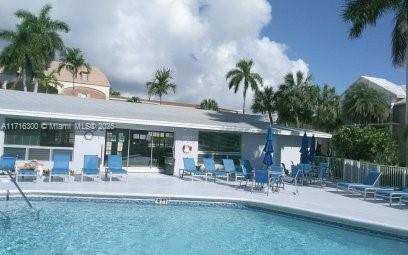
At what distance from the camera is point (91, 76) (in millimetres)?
84125

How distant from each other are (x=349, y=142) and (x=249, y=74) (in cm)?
3309

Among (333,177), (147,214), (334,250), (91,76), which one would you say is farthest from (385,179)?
(91,76)

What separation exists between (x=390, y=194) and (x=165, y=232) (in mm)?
9070

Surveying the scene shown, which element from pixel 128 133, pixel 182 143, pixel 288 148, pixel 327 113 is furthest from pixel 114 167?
pixel 327 113

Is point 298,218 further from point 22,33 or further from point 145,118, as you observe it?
point 22,33

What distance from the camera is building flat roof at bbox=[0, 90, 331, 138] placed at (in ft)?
63.7

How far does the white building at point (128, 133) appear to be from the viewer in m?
19.5

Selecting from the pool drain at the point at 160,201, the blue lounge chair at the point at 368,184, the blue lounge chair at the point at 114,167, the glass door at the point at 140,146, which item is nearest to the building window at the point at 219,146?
the glass door at the point at 140,146

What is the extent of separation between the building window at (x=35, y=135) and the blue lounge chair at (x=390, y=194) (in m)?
13.5

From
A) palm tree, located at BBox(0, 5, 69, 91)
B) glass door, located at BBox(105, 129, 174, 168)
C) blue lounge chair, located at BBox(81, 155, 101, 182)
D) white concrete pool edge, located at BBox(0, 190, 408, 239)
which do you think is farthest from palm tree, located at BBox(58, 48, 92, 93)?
white concrete pool edge, located at BBox(0, 190, 408, 239)

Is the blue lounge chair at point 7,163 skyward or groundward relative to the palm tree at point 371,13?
groundward

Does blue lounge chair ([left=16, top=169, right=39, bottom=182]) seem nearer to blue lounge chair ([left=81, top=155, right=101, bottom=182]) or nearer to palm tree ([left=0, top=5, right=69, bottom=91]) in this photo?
blue lounge chair ([left=81, top=155, right=101, bottom=182])

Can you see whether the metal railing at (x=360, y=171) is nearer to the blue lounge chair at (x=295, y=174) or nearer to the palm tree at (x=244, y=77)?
the blue lounge chair at (x=295, y=174)

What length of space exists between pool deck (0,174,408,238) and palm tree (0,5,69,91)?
30602mm
